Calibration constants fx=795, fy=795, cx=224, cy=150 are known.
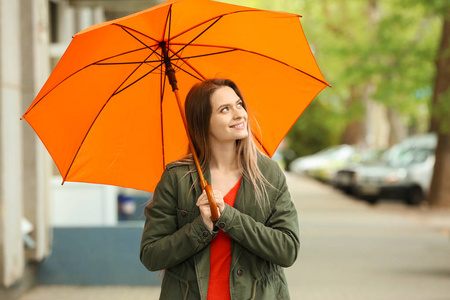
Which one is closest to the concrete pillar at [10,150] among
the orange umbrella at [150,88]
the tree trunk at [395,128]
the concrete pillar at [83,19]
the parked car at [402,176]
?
the orange umbrella at [150,88]

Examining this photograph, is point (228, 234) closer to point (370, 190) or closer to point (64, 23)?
point (64, 23)

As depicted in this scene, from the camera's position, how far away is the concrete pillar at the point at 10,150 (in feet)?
22.9

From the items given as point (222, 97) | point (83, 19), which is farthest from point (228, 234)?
A: point (83, 19)

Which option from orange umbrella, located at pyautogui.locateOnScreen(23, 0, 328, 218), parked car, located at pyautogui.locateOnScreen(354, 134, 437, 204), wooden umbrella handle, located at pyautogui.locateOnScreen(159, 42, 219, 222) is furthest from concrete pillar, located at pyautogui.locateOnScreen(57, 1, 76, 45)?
parked car, located at pyautogui.locateOnScreen(354, 134, 437, 204)

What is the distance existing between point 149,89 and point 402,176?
708 inches

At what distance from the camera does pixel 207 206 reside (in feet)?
9.84

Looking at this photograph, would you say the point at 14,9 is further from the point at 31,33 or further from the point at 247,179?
the point at 247,179

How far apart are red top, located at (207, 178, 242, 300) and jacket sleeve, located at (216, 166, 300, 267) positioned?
111mm

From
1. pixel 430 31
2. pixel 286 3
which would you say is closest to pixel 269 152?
pixel 430 31

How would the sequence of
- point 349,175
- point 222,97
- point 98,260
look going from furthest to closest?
1. point 349,175
2. point 98,260
3. point 222,97

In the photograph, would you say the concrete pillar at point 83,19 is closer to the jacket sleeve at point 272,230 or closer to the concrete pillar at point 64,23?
the concrete pillar at point 64,23

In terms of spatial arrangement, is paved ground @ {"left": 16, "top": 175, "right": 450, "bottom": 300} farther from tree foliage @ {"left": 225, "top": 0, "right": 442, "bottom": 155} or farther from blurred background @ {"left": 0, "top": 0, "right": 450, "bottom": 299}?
tree foliage @ {"left": 225, "top": 0, "right": 442, "bottom": 155}

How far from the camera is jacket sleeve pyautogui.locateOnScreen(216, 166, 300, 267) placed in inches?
117

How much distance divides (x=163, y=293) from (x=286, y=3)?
35.6 metres
